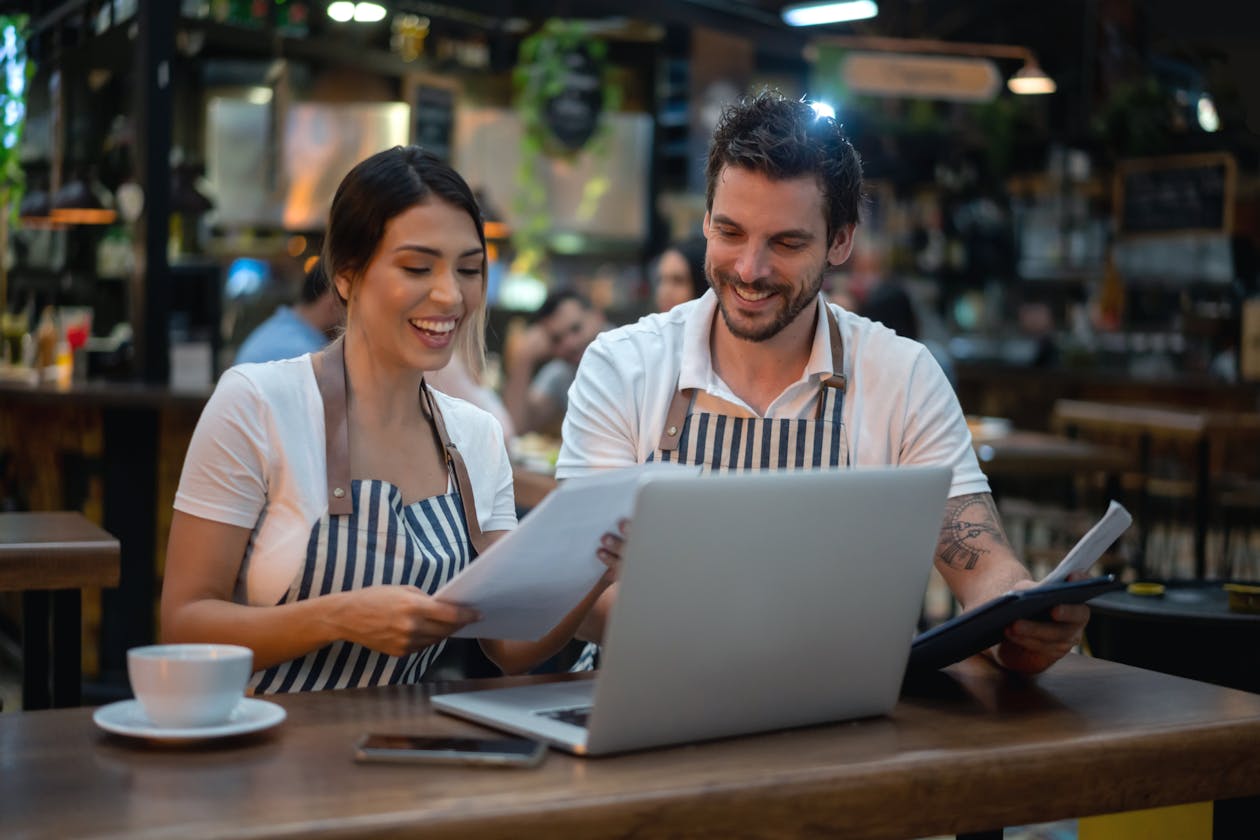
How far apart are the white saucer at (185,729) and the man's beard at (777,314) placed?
0.96 m

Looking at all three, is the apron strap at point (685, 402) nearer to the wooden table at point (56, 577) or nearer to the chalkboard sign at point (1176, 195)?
the wooden table at point (56, 577)

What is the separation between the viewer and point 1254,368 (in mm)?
10562

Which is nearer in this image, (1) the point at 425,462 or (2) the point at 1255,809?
(2) the point at 1255,809

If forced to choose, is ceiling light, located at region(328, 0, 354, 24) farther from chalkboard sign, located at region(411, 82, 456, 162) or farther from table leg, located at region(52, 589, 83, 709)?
table leg, located at region(52, 589, 83, 709)

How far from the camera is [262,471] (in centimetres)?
205

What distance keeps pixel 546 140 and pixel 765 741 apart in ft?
26.3

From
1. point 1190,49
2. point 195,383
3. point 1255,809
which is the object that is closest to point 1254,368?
point 1190,49

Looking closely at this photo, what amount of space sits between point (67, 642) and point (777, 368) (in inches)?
50.7

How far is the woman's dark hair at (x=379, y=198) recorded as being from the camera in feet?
6.98

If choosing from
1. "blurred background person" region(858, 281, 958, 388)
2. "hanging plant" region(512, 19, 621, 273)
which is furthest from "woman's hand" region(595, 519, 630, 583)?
"hanging plant" region(512, 19, 621, 273)

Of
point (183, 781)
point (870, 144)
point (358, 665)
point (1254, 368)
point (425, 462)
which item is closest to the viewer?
point (183, 781)

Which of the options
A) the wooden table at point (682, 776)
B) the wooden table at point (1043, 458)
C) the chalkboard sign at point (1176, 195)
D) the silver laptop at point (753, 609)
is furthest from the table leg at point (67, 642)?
the chalkboard sign at point (1176, 195)

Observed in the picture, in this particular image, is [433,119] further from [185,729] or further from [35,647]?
[185,729]

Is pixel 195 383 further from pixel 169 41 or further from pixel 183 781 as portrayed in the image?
pixel 183 781
